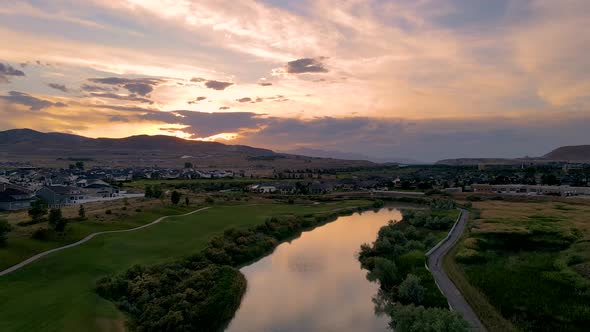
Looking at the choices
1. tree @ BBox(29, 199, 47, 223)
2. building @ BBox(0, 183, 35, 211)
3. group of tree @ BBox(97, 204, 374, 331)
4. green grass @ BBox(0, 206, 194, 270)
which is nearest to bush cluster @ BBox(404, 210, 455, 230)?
group of tree @ BBox(97, 204, 374, 331)

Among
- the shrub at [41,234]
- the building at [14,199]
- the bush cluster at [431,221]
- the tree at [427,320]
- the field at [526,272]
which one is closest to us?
the tree at [427,320]

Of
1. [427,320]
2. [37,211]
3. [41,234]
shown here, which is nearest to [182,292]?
[41,234]

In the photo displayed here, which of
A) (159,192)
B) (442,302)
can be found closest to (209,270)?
(442,302)

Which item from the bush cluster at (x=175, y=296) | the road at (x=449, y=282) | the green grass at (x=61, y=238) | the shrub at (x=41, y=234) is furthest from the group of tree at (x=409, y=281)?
the shrub at (x=41, y=234)

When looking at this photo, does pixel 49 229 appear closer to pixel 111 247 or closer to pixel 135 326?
pixel 111 247

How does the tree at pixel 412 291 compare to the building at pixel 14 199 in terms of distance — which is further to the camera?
the building at pixel 14 199

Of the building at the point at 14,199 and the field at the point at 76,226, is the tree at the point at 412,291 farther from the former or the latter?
the building at the point at 14,199

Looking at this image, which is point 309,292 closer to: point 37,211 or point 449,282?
point 449,282
